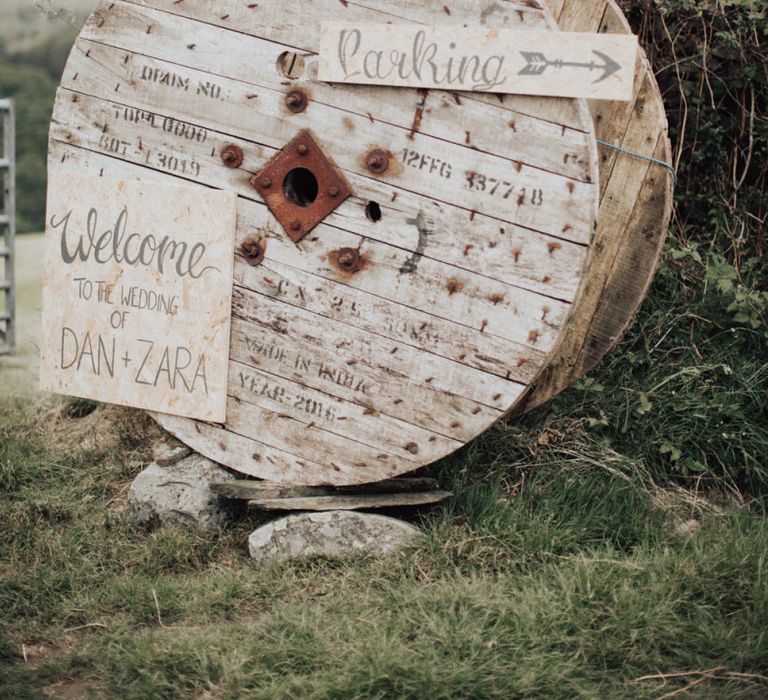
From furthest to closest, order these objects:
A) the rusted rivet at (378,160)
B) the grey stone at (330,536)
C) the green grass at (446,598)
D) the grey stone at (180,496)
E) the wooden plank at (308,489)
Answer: the grey stone at (180,496), the wooden plank at (308,489), the grey stone at (330,536), the rusted rivet at (378,160), the green grass at (446,598)

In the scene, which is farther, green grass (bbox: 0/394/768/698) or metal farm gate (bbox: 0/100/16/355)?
metal farm gate (bbox: 0/100/16/355)

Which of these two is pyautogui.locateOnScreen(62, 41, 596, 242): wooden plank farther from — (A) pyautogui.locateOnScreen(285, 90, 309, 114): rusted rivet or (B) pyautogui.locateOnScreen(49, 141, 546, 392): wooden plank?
(B) pyautogui.locateOnScreen(49, 141, 546, 392): wooden plank

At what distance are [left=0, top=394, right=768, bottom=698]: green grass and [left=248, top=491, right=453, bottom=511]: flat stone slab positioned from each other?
88 millimetres

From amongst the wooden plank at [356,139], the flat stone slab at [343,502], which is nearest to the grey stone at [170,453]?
the flat stone slab at [343,502]

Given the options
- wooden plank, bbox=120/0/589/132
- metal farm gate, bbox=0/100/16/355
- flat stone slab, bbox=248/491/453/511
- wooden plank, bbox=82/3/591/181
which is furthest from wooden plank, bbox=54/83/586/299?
metal farm gate, bbox=0/100/16/355

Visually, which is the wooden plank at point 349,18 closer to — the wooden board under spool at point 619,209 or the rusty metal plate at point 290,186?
the rusty metal plate at point 290,186

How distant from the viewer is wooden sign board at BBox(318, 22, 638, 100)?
9.20 ft

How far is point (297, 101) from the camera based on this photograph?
311 cm

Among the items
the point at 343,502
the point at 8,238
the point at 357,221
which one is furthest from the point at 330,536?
the point at 8,238

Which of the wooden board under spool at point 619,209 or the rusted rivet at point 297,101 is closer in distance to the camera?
the rusted rivet at point 297,101

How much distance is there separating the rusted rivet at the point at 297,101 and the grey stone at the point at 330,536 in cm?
140

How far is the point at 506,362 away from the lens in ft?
9.80

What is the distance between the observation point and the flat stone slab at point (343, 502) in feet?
10.6

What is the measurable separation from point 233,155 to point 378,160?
544 mm
